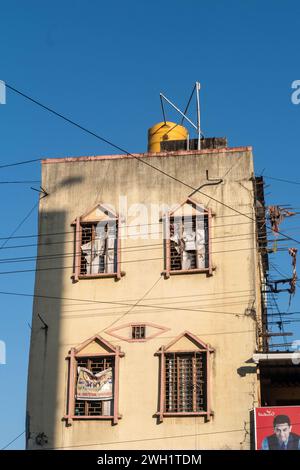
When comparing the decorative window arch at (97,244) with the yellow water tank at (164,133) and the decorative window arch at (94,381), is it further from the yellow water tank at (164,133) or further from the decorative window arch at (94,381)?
the yellow water tank at (164,133)

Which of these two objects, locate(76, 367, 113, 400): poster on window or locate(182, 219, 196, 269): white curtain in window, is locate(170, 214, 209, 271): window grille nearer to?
locate(182, 219, 196, 269): white curtain in window

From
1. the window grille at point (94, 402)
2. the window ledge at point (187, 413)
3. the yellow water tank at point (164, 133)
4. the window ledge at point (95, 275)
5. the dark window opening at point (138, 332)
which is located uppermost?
the yellow water tank at point (164, 133)

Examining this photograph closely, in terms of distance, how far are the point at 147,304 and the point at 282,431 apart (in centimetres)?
572

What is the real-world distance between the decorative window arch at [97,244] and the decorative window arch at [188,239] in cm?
169

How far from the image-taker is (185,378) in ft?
88.0

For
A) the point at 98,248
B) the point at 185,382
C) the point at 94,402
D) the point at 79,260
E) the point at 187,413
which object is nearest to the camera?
the point at 187,413

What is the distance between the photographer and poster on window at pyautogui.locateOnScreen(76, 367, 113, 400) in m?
27.1

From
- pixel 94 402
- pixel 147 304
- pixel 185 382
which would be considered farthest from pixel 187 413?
pixel 147 304

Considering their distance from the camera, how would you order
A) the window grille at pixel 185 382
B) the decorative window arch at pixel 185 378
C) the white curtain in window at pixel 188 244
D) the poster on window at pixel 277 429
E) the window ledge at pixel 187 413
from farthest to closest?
the white curtain in window at pixel 188 244, the window grille at pixel 185 382, the decorative window arch at pixel 185 378, the window ledge at pixel 187 413, the poster on window at pixel 277 429

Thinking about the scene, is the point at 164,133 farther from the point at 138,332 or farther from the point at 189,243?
the point at 138,332

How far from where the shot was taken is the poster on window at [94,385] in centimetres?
2706

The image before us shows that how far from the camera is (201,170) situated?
28984mm

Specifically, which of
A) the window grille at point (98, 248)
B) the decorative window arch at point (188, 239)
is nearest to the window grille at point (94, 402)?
the window grille at point (98, 248)

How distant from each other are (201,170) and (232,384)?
Answer: 7188mm
